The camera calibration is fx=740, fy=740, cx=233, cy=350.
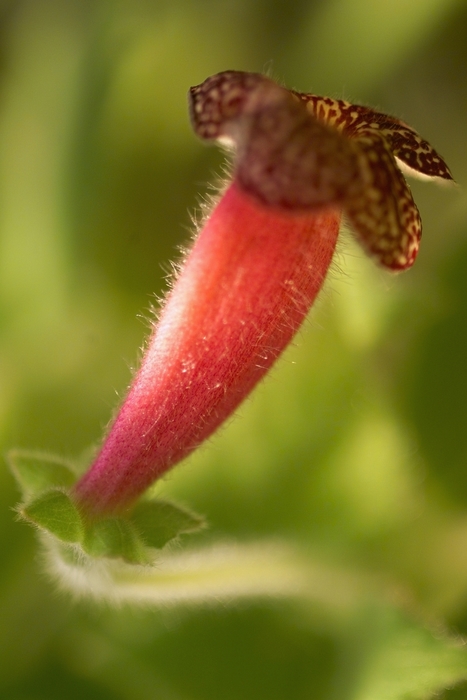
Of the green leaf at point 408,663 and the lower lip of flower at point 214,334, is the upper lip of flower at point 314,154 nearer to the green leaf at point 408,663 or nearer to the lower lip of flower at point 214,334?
the lower lip of flower at point 214,334

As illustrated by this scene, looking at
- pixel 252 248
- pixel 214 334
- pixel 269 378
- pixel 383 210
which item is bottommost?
pixel 269 378

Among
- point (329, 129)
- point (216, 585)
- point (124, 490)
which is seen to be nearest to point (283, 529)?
point (216, 585)

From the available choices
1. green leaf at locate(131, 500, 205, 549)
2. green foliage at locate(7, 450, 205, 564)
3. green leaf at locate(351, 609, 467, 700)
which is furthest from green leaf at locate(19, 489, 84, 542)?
green leaf at locate(351, 609, 467, 700)

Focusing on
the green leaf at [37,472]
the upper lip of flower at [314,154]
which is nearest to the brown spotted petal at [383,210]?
the upper lip of flower at [314,154]

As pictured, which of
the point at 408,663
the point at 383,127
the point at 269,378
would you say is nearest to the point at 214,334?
the point at 383,127

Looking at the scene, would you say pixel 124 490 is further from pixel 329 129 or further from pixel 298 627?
pixel 298 627

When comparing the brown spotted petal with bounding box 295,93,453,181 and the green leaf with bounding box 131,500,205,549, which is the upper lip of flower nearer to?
the brown spotted petal with bounding box 295,93,453,181

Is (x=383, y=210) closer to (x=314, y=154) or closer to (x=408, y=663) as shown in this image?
(x=314, y=154)
